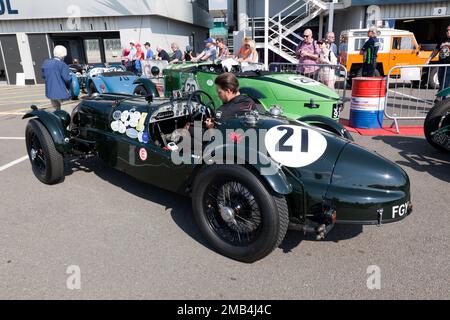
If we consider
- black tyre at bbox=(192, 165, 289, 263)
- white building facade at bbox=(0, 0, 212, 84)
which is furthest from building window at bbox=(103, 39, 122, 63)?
black tyre at bbox=(192, 165, 289, 263)

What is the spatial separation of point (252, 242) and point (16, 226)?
93.4 inches

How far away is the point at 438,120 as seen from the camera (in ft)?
16.6

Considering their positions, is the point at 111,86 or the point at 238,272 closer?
the point at 238,272

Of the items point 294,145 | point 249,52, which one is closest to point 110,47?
point 249,52

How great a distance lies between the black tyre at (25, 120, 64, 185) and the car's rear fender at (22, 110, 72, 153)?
2.4 inches

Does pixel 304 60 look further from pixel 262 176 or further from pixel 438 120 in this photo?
pixel 262 176

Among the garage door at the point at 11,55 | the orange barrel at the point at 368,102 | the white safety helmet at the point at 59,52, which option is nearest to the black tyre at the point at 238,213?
the white safety helmet at the point at 59,52

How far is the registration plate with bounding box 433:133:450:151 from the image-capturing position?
4945mm

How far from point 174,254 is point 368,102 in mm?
5176

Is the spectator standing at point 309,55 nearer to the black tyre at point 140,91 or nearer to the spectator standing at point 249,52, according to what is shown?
the spectator standing at point 249,52

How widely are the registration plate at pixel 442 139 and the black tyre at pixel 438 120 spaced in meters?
0.05
